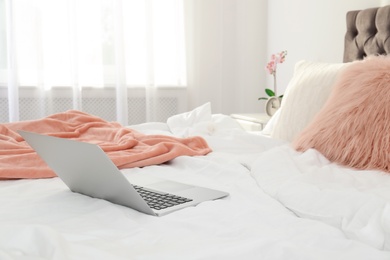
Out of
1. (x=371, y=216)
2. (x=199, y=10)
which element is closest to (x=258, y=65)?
(x=199, y=10)

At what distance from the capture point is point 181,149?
5.51 feet

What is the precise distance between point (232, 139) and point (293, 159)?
0.51m

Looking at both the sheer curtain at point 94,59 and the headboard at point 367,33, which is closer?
the headboard at point 367,33

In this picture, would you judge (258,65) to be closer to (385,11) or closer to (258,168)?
(385,11)

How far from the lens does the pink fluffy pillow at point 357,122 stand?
1459 mm

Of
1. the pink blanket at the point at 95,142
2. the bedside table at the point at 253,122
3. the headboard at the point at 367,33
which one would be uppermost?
the headboard at the point at 367,33

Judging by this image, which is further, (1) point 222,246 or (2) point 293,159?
A: (2) point 293,159

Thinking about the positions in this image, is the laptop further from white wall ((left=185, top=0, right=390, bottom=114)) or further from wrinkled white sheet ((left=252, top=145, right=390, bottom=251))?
white wall ((left=185, top=0, right=390, bottom=114))

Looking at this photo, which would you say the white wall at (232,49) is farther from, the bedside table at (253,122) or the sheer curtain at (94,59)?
the bedside table at (253,122)

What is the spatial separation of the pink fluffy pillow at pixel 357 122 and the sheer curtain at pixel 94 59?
8.07 feet

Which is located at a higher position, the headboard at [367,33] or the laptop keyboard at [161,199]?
the headboard at [367,33]

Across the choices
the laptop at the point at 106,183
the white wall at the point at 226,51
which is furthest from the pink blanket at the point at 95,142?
the white wall at the point at 226,51

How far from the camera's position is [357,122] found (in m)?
1.52

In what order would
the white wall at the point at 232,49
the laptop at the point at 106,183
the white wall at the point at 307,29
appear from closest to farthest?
the laptop at the point at 106,183, the white wall at the point at 307,29, the white wall at the point at 232,49
